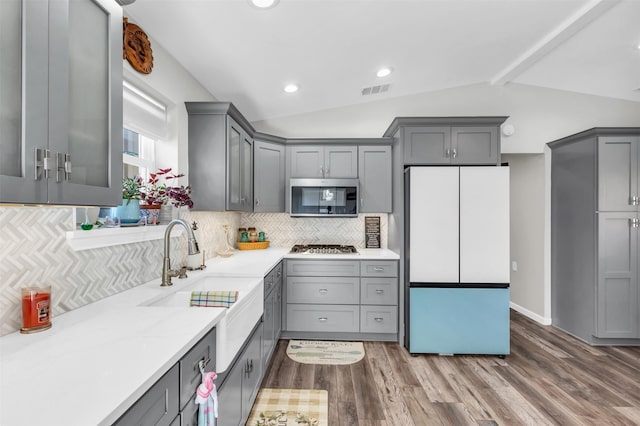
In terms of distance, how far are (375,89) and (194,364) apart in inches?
129

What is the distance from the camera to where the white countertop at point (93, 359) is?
2.23 feet

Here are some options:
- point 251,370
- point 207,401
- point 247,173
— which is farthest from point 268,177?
point 207,401

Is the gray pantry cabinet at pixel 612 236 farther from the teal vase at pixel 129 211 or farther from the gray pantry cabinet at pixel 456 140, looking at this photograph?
the teal vase at pixel 129 211

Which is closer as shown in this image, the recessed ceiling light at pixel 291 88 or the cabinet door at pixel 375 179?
the recessed ceiling light at pixel 291 88

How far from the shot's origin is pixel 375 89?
3.53 m

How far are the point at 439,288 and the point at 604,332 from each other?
179 cm

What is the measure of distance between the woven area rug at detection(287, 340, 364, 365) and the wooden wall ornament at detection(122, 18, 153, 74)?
256 cm

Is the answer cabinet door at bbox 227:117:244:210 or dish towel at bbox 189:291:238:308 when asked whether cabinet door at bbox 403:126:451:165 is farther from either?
dish towel at bbox 189:291:238:308

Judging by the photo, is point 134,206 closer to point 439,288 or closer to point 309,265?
point 309,265

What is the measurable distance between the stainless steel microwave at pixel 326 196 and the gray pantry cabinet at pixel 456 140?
2.53 ft

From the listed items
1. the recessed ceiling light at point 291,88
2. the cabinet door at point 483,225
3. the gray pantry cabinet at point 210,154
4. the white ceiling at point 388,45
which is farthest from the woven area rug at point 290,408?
the recessed ceiling light at point 291,88

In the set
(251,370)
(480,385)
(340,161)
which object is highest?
(340,161)

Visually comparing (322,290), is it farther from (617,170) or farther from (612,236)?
(617,170)

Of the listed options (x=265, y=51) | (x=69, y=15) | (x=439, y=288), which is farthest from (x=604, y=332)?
(x=69, y=15)
